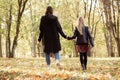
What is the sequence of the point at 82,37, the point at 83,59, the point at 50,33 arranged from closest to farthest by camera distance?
the point at 50,33, the point at 82,37, the point at 83,59

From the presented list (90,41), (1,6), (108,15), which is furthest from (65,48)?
(90,41)

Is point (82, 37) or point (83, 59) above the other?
point (82, 37)

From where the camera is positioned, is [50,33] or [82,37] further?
[82,37]

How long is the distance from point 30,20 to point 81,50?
40929mm

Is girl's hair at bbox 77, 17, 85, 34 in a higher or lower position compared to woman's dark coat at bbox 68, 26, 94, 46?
higher

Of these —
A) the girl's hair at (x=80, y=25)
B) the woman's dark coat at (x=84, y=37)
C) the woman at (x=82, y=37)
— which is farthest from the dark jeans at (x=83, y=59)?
the girl's hair at (x=80, y=25)

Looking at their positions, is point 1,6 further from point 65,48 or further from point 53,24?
point 65,48

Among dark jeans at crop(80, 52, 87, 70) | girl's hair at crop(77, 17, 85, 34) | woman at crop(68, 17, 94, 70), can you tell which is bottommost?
dark jeans at crop(80, 52, 87, 70)

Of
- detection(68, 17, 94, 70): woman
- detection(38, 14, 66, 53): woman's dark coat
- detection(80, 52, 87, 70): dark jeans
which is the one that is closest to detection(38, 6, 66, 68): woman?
detection(38, 14, 66, 53): woman's dark coat

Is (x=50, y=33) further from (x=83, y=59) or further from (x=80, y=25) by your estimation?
(x=83, y=59)

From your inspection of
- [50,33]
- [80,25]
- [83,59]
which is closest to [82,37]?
[80,25]

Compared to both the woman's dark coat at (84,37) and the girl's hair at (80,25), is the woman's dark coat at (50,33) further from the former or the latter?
the girl's hair at (80,25)

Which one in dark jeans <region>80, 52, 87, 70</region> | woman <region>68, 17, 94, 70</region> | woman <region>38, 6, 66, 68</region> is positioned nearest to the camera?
woman <region>38, 6, 66, 68</region>

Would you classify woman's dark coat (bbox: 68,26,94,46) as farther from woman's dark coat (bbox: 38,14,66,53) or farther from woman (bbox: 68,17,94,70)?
woman's dark coat (bbox: 38,14,66,53)
